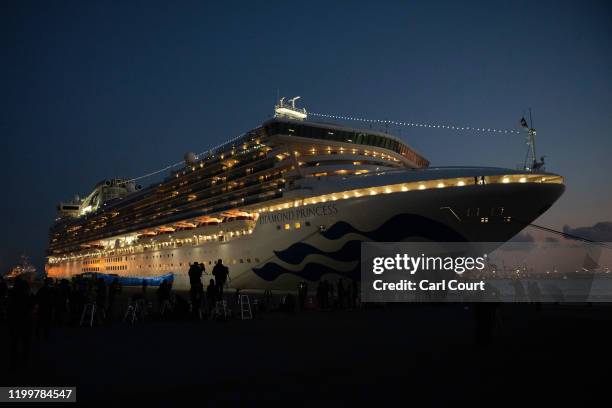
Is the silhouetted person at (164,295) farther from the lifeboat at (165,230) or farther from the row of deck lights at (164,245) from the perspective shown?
the lifeboat at (165,230)

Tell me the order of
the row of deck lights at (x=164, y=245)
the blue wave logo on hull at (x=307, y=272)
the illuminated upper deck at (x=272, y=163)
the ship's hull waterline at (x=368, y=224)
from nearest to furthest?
the ship's hull waterline at (x=368, y=224), the blue wave logo on hull at (x=307, y=272), the illuminated upper deck at (x=272, y=163), the row of deck lights at (x=164, y=245)

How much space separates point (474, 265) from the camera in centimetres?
1769

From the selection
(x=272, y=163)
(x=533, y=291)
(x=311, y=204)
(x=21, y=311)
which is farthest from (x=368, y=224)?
(x=21, y=311)

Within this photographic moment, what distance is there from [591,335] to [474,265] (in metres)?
9.71

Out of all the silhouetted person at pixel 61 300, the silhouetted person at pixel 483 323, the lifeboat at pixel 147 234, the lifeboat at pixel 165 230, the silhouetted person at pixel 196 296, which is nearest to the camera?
the silhouetted person at pixel 483 323

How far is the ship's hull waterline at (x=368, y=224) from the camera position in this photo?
17250mm

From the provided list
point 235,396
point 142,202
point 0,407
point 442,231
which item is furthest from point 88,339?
point 142,202

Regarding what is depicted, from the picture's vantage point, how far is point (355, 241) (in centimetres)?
1898

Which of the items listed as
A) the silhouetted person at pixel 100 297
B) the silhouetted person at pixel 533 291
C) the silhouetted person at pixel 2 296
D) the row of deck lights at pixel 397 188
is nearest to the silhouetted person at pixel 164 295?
the silhouetted person at pixel 100 297

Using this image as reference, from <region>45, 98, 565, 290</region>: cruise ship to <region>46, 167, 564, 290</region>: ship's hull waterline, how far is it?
0.04m

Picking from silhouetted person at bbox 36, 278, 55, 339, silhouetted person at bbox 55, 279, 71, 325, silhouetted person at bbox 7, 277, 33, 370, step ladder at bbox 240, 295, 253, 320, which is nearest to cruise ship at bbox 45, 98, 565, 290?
step ladder at bbox 240, 295, 253, 320

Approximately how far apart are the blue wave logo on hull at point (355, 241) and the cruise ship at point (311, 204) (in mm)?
43

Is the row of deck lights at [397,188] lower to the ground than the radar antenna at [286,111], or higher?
lower

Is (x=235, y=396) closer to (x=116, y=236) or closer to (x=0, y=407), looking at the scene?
(x=0, y=407)
